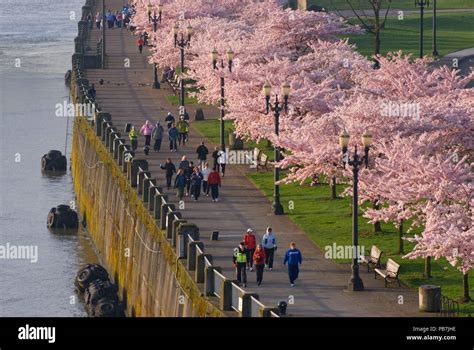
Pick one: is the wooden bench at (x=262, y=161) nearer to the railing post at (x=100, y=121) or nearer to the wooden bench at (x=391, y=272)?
the railing post at (x=100, y=121)

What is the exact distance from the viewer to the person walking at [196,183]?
64.8 metres

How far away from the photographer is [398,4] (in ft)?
502

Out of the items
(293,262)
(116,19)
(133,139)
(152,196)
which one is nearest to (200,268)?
(293,262)

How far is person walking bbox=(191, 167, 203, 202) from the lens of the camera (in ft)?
212

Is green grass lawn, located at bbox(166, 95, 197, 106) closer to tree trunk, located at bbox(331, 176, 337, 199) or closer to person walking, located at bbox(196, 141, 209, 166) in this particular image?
person walking, located at bbox(196, 141, 209, 166)

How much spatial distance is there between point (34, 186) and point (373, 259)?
46.1 m

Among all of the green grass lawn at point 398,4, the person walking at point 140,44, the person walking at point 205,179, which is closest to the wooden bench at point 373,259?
the person walking at point 205,179

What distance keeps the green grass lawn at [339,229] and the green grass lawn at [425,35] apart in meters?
49.6

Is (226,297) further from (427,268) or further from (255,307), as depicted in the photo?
(427,268)

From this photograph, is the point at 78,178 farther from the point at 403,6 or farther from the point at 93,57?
the point at 403,6

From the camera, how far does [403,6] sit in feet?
500

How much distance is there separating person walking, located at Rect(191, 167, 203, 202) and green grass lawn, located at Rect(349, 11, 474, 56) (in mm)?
53458

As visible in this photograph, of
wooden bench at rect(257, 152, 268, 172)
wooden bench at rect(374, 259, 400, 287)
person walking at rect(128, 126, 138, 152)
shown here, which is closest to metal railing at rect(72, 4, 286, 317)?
person walking at rect(128, 126, 138, 152)
